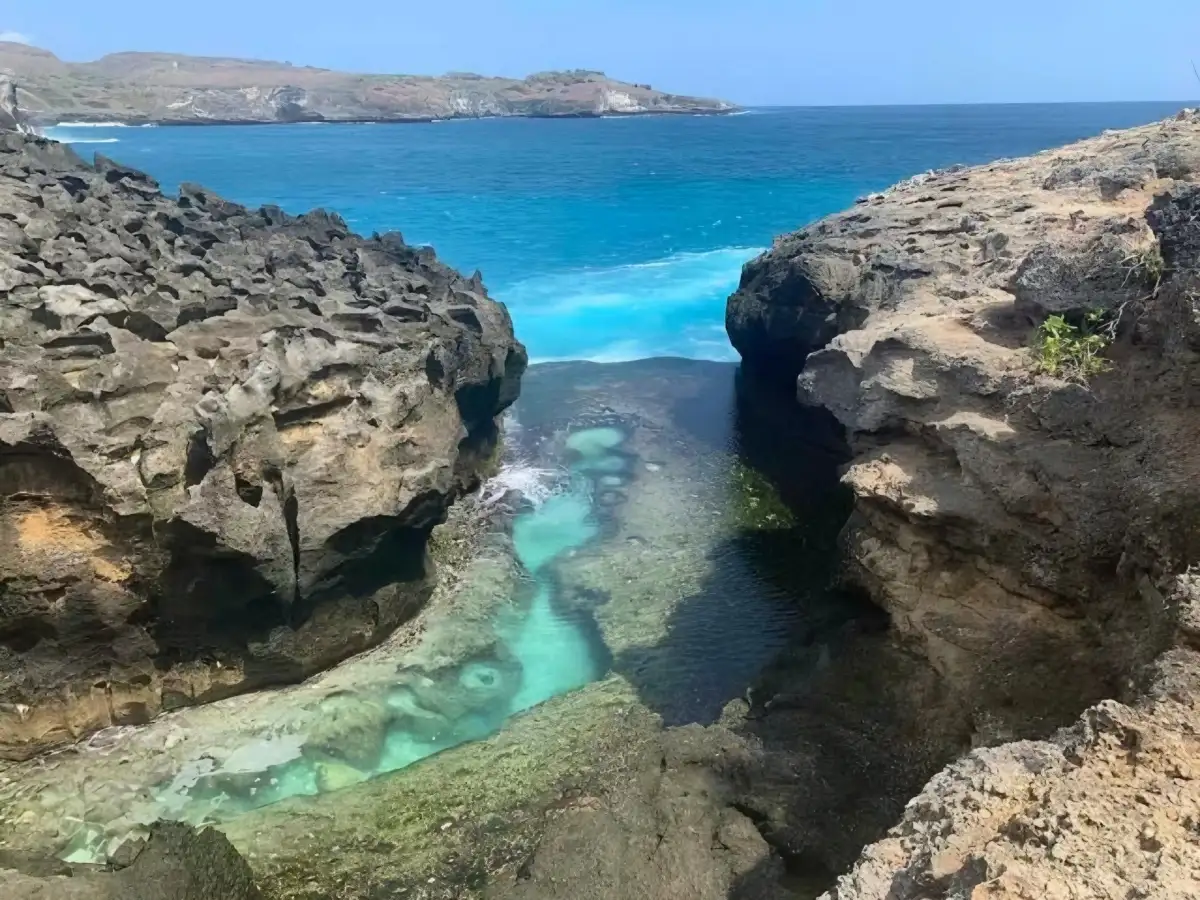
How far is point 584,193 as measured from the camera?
5375 cm

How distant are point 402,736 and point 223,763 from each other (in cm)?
193

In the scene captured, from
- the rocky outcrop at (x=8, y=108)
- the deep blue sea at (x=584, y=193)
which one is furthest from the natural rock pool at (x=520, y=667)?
the rocky outcrop at (x=8, y=108)

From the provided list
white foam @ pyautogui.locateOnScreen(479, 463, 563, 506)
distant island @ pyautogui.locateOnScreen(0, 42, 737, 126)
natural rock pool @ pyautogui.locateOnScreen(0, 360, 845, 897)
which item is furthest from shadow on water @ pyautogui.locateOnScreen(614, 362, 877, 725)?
distant island @ pyautogui.locateOnScreen(0, 42, 737, 126)

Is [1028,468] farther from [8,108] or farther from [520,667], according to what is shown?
[8,108]

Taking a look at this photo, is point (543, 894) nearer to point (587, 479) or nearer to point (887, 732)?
point (887, 732)

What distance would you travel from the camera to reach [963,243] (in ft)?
50.2

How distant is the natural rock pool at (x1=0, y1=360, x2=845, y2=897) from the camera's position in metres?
9.28

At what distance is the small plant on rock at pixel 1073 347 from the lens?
28.8 feet

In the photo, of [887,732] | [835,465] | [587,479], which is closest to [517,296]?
[587,479]

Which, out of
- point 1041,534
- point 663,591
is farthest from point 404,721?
point 1041,534

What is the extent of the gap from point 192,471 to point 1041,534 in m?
9.04

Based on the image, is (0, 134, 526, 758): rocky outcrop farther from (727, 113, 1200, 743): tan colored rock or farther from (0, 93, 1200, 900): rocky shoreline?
(727, 113, 1200, 743): tan colored rock

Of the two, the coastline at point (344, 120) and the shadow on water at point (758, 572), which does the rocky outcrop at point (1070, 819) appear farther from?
the coastline at point (344, 120)

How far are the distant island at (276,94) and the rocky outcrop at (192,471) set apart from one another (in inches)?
4249
